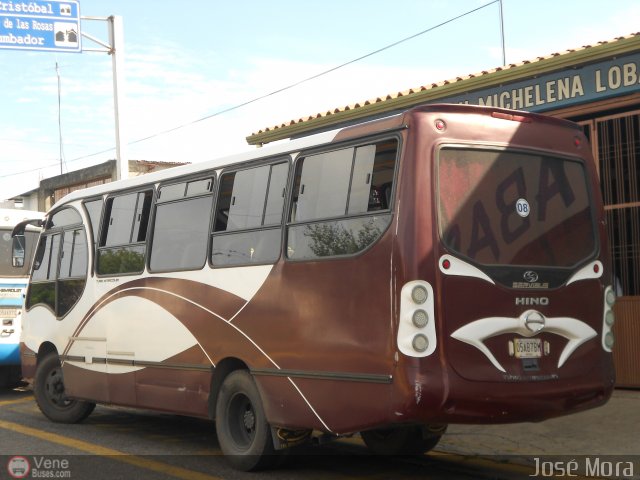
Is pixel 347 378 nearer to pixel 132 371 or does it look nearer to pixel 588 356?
pixel 588 356

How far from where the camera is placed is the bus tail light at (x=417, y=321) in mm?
6344

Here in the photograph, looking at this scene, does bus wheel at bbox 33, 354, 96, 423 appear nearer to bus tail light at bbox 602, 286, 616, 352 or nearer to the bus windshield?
the bus windshield

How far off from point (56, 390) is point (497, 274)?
6667 millimetres

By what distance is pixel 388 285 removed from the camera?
654 cm

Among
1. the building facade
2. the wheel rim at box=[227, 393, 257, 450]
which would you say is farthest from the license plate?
the building facade

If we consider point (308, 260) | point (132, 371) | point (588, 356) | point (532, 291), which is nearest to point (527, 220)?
point (532, 291)

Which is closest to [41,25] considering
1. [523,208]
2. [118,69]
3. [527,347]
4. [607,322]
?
[118,69]

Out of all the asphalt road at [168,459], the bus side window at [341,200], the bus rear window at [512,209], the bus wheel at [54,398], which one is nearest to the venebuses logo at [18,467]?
the asphalt road at [168,459]

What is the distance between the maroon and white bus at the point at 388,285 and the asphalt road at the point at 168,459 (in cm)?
29

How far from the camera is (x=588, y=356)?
281 inches

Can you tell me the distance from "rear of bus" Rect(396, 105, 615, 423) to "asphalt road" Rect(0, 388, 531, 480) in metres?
1.26

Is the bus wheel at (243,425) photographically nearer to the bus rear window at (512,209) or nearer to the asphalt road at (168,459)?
the asphalt road at (168,459)

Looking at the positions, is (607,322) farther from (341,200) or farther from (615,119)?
(615,119)

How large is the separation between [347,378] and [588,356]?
6.34 ft
